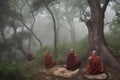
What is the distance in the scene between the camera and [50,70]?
48.0 ft

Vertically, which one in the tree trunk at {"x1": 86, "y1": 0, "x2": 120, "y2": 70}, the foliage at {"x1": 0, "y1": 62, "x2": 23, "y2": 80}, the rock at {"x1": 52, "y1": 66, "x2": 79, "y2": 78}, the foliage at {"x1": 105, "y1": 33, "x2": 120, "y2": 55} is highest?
the tree trunk at {"x1": 86, "y1": 0, "x2": 120, "y2": 70}

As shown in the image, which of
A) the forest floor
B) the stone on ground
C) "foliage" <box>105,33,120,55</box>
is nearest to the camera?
the stone on ground

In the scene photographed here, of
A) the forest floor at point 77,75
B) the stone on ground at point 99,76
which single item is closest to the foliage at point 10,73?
the forest floor at point 77,75

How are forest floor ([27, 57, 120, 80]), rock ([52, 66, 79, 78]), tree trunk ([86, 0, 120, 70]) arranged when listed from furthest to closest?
1. tree trunk ([86, 0, 120, 70])
2. rock ([52, 66, 79, 78])
3. forest floor ([27, 57, 120, 80])

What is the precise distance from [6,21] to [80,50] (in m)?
12.6

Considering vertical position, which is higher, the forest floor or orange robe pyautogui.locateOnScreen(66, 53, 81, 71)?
orange robe pyautogui.locateOnScreen(66, 53, 81, 71)

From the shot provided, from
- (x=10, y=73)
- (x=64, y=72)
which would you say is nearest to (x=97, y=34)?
(x=64, y=72)

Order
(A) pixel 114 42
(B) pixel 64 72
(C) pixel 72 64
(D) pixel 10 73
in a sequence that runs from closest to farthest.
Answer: (D) pixel 10 73, (B) pixel 64 72, (C) pixel 72 64, (A) pixel 114 42

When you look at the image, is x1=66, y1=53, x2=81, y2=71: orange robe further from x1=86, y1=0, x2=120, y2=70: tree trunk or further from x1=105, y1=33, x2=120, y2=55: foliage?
x1=105, y1=33, x2=120, y2=55: foliage

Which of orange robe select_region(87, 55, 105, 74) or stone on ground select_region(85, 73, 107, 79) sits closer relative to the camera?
stone on ground select_region(85, 73, 107, 79)

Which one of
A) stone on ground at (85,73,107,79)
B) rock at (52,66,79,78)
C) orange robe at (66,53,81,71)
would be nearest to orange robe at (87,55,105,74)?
stone on ground at (85,73,107,79)

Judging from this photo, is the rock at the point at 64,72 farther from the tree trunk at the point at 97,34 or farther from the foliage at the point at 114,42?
the foliage at the point at 114,42

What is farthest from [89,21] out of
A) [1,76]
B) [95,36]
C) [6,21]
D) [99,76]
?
[6,21]

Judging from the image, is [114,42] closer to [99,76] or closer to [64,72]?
[64,72]
